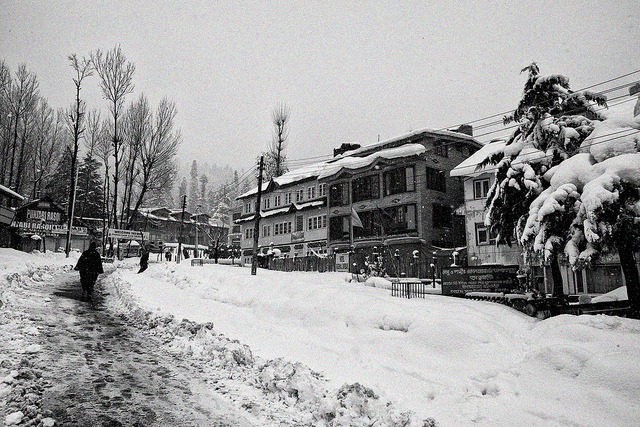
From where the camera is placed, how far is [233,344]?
789 cm

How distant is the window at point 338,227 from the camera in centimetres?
3816

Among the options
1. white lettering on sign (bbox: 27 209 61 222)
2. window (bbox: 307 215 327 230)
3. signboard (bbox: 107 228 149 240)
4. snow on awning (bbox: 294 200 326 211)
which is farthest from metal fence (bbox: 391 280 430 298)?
white lettering on sign (bbox: 27 209 61 222)

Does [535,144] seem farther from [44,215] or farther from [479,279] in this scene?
[44,215]

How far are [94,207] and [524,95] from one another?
6220 centimetres

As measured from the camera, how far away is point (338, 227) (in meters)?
38.7

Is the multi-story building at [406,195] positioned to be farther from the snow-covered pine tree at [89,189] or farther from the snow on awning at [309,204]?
the snow-covered pine tree at [89,189]

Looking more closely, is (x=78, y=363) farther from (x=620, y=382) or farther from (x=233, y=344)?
(x=620, y=382)

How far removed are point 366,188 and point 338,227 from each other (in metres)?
4.91

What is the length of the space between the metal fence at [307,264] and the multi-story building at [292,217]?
3.41 meters

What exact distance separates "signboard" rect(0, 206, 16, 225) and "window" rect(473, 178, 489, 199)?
139ft

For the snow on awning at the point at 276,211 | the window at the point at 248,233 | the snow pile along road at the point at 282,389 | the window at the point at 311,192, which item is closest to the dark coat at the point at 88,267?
the snow pile along road at the point at 282,389

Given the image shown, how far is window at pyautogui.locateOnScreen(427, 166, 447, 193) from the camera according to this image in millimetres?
32312

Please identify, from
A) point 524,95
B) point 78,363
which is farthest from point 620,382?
point 524,95

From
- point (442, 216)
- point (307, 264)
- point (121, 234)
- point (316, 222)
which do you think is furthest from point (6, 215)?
point (442, 216)
